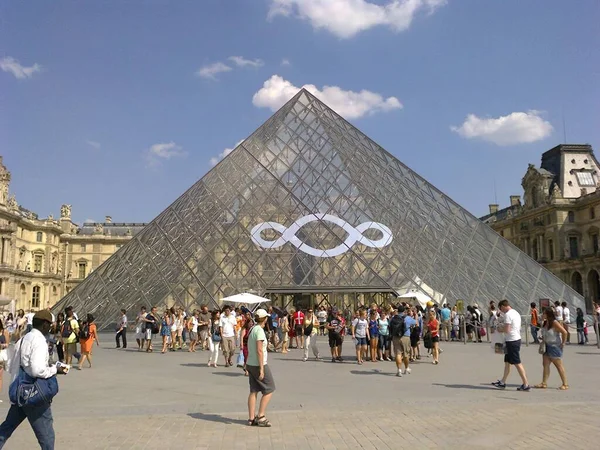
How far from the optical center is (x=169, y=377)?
957 cm

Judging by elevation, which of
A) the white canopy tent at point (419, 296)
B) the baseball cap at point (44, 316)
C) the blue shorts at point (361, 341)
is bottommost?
the blue shorts at point (361, 341)

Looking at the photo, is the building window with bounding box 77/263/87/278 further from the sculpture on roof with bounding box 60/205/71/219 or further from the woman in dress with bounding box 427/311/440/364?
the woman in dress with bounding box 427/311/440/364

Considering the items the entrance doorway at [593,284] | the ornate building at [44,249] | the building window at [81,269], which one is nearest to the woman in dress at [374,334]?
the entrance doorway at [593,284]

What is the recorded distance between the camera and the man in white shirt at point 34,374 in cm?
405

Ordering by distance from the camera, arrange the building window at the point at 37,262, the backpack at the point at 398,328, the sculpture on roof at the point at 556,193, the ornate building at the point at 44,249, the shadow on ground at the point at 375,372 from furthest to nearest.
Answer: the building window at the point at 37,262
the ornate building at the point at 44,249
the sculpture on roof at the point at 556,193
the shadow on ground at the point at 375,372
the backpack at the point at 398,328

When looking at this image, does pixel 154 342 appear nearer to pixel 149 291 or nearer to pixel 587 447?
pixel 149 291

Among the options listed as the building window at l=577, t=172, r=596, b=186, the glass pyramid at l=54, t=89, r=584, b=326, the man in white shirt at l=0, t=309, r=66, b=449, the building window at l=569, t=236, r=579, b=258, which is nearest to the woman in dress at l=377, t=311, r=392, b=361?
the glass pyramid at l=54, t=89, r=584, b=326

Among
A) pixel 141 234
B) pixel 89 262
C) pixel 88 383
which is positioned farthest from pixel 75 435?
pixel 89 262

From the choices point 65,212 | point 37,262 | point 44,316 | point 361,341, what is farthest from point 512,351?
point 65,212

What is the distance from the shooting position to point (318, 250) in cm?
2098

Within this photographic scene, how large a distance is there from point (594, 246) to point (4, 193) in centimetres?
6399

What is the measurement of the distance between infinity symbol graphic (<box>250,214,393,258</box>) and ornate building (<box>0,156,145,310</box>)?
127 ft

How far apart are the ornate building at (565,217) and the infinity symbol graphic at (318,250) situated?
37.6 meters

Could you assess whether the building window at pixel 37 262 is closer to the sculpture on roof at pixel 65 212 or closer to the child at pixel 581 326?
the sculpture on roof at pixel 65 212
